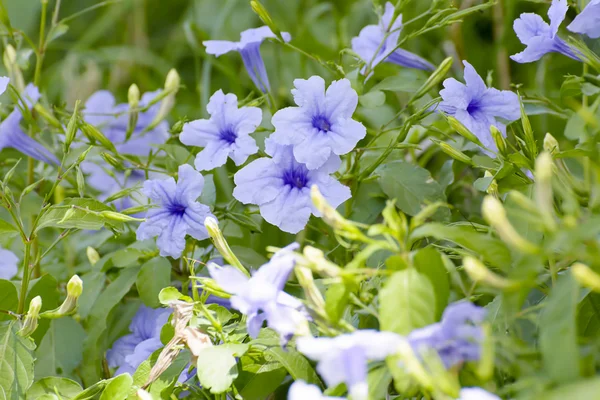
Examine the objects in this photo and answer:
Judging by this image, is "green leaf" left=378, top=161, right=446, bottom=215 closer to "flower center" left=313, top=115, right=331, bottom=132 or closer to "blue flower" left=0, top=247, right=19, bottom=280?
"flower center" left=313, top=115, right=331, bottom=132

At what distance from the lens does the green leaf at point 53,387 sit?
618 mm

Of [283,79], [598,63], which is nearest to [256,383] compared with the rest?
[598,63]

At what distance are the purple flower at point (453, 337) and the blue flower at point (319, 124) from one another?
25cm

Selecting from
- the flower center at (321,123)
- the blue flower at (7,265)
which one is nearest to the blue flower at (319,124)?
the flower center at (321,123)

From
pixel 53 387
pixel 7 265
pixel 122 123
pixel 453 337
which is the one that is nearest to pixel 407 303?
pixel 453 337

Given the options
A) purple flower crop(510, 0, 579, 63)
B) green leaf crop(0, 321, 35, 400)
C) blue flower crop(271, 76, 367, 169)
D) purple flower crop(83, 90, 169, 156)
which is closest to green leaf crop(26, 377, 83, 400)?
green leaf crop(0, 321, 35, 400)

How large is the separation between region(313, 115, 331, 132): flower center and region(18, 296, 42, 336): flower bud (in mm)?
294

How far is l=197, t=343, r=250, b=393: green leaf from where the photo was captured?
1.66ft

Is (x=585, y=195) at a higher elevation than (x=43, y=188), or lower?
higher

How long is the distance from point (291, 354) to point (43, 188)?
0.51m

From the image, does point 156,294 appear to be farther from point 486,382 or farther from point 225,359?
point 486,382

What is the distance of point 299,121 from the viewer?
2.09ft

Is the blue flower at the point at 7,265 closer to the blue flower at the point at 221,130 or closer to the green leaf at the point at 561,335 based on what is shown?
the blue flower at the point at 221,130

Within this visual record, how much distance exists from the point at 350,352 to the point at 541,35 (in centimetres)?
43
